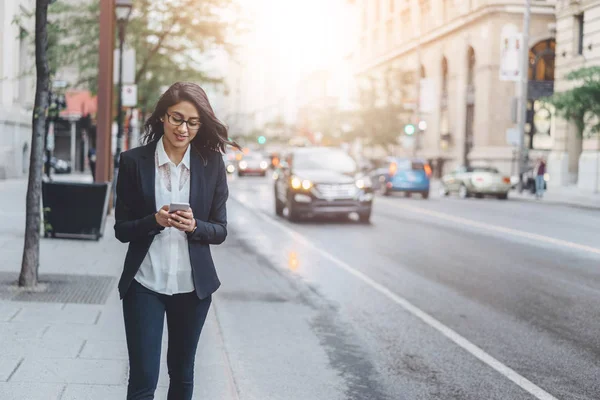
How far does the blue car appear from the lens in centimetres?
3362

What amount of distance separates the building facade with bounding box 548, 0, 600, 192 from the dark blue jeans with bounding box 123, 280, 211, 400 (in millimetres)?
34806

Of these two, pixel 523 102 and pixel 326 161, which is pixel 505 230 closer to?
pixel 326 161

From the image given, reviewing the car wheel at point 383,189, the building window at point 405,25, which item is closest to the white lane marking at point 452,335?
the car wheel at point 383,189

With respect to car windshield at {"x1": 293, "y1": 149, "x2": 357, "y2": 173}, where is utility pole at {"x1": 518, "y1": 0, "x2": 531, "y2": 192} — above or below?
above

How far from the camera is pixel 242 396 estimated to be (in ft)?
18.4

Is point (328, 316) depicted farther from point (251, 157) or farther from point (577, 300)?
point (251, 157)

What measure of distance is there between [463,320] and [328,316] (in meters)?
1.30

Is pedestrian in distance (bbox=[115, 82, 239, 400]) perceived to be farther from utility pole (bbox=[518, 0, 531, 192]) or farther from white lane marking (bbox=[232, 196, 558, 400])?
utility pole (bbox=[518, 0, 531, 192])

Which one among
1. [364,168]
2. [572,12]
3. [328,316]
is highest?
[572,12]

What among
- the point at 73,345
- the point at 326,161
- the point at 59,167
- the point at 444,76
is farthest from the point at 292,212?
the point at 444,76

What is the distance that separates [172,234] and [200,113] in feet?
1.77

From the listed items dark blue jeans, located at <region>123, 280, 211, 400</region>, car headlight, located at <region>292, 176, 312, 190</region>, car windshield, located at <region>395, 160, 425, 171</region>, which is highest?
car windshield, located at <region>395, 160, 425, 171</region>

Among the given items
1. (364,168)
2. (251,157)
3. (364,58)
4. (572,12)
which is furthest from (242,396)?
(364,58)

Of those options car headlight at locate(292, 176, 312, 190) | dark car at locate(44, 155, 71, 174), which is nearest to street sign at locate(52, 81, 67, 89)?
car headlight at locate(292, 176, 312, 190)
